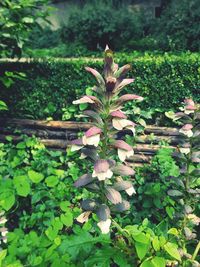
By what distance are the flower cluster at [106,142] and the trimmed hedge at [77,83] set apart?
265cm

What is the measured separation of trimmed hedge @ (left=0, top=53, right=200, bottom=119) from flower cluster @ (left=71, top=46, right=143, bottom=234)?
2655mm

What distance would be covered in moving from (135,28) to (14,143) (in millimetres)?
5576

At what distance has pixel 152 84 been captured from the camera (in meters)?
5.03

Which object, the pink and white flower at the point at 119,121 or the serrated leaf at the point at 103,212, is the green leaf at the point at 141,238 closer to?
the serrated leaf at the point at 103,212

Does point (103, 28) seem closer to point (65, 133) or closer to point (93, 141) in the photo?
point (65, 133)

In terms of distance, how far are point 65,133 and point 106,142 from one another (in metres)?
2.61

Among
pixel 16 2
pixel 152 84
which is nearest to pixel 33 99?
pixel 16 2

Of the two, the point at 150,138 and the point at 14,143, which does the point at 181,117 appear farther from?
the point at 14,143

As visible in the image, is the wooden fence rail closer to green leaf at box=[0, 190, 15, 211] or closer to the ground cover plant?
the ground cover plant

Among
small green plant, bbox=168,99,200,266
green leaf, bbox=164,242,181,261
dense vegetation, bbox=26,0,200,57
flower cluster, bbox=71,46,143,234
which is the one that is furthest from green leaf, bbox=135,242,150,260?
dense vegetation, bbox=26,0,200,57

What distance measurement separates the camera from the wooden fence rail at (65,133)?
179 inches

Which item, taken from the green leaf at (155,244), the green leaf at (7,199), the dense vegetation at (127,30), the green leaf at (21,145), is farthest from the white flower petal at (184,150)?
the dense vegetation at (127,30)

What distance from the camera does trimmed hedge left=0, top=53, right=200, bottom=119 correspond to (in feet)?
16.2

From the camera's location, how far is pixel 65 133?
4973 mm
